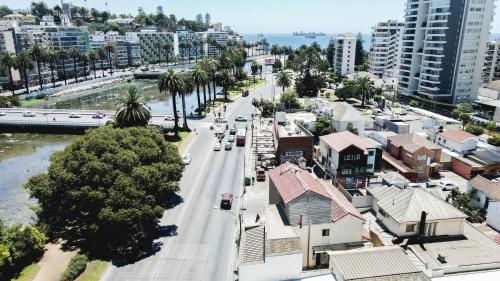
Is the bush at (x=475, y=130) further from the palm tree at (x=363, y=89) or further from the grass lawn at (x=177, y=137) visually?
the grass lawn at (x=177, y=137)

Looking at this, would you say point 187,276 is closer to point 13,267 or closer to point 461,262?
point 13,267

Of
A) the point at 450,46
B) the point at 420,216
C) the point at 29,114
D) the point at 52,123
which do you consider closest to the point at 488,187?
the point at 420,216

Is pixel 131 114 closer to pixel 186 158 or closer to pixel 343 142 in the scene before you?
pixel 186 158

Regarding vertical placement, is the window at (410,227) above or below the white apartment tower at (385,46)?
below

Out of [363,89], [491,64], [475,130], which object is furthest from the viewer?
[491,64]

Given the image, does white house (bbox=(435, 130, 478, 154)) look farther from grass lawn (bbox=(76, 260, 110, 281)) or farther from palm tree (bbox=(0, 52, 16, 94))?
palm tree (bbox=(0, 52, 16, 94))

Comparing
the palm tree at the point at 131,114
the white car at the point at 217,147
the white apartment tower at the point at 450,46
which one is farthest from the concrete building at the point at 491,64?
the palm tree at the point at 131,114
